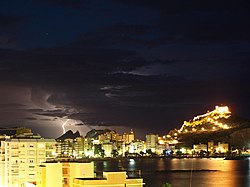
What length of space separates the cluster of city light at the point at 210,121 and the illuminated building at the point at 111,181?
77.2 meters

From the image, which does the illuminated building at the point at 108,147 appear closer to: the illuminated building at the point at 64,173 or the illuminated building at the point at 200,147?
the illuminated building at the point at 200,147

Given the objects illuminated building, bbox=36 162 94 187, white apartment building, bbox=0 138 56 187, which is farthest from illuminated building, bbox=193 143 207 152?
illuminated building, bbox=36 162 94 187

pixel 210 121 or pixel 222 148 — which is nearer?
pixel 222 148

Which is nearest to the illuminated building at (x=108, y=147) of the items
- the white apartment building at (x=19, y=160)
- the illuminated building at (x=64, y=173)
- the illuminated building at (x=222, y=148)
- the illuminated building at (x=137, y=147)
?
the illuminated building at (x=137, y=147)

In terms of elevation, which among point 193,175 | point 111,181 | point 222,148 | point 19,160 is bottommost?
point 193,175

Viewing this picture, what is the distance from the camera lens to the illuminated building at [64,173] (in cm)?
836

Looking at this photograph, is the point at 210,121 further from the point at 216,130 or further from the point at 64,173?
the point at 64,173

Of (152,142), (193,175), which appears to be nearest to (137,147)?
(152,142)

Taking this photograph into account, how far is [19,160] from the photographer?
1240 centimetres

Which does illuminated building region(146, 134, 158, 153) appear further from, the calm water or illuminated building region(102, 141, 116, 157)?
the calm water

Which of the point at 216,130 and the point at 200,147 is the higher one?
the point at 216,130

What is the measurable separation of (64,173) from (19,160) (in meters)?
4.19

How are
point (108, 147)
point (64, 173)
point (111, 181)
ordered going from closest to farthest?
point (111, 181) → point (64, 173) → point (108, 147)

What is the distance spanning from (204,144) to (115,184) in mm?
70052
